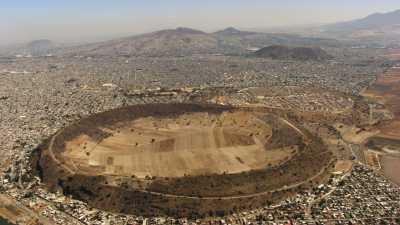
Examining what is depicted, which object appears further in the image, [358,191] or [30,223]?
[358,191]

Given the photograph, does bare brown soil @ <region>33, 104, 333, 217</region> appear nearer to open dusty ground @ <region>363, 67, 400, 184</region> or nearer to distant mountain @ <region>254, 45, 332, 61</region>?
open dusty ground @ <region>363, 67, 400, 184</region>

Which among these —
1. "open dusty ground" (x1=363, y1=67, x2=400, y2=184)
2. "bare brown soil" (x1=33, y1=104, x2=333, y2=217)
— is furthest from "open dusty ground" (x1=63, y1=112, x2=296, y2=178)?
"open dusty ground" (x1=363, y1=67, x2=400, y2=184)

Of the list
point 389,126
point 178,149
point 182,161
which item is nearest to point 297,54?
point 389,126

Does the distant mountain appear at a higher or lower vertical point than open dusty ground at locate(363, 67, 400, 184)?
higher

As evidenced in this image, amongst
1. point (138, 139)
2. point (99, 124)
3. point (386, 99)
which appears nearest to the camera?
point (138, 139)

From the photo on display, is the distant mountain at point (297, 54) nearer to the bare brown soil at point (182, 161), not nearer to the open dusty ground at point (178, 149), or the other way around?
the bare brown soil at point (182, 161)

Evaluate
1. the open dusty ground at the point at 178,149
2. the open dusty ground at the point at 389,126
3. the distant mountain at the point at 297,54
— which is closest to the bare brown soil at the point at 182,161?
the open dusty ground at the point at 178,149

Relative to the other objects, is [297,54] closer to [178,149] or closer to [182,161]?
[178,149]

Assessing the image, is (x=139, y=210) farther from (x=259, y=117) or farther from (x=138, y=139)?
(x=259, y=117)

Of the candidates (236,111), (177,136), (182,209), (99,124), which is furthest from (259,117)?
(182,209)
